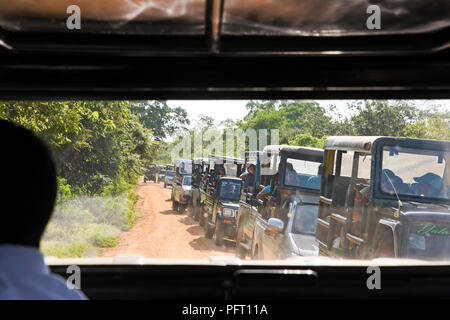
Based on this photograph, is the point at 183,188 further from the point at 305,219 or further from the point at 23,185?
the point at 23,185

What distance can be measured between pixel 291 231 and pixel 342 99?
4080mm

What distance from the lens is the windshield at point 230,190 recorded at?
11.2m

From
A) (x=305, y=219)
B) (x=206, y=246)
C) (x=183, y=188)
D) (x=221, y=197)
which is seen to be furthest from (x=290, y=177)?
(x=183, y=188)

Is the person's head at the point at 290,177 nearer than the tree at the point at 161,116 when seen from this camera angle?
No

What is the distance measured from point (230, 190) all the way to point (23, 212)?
1040cm

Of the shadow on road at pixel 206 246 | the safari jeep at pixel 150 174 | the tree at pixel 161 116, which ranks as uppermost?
the tree at pixel 161 116

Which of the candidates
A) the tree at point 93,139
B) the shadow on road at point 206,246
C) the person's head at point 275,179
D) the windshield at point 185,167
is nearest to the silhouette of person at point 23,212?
A: the tree at point 93,139

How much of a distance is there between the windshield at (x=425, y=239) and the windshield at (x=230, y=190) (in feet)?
21.6

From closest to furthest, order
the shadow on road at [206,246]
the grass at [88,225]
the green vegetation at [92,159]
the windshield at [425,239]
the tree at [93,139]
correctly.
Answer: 1. the grass at [88,225]
2. the green vegetation at [92,159]
3. the tree at [93,139]
4. the windshield at [425,239]
5. the shadow on road at [206,246]

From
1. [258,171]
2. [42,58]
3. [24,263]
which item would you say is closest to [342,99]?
[42,58]

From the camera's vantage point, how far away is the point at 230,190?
37.2ft

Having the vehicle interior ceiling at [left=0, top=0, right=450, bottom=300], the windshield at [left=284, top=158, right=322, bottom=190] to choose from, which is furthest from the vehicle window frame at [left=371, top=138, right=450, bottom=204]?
the vehicle interior ceiling at [left=0, top=0, right=450, bottom=300]

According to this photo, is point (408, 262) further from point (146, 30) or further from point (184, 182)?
point (184, 182)

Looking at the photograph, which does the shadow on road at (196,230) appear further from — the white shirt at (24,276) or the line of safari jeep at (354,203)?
the white shirt at (24,276)
